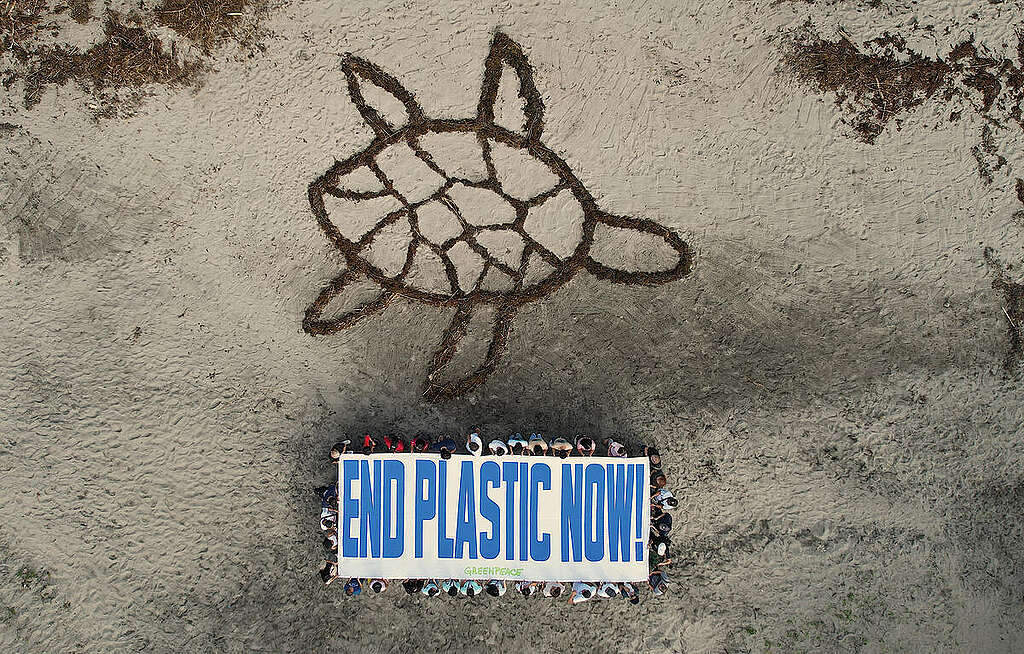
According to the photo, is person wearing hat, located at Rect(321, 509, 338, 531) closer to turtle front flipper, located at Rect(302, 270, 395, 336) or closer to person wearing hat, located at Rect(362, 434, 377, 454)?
person wearing hat, located at Rect(362, 434, 377, 454)

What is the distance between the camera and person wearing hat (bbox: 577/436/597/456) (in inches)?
156

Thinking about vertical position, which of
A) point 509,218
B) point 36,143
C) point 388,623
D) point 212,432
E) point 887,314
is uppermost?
point 36,143

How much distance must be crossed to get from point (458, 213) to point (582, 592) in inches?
117

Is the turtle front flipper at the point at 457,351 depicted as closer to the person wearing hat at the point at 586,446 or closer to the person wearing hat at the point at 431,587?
the person wearing hat at the point at 586,446

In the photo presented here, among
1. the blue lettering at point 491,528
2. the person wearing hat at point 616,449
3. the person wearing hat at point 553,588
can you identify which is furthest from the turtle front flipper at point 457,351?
the person wearing hat at point 553,588

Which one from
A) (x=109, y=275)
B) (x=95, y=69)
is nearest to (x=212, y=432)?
(x=109, y=275)

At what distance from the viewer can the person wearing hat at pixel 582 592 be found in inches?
156

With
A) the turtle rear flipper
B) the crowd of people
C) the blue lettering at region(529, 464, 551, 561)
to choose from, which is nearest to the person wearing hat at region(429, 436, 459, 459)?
the crowd of people

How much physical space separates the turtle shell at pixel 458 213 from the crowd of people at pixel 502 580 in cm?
109

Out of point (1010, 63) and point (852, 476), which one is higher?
point (1010, 63)

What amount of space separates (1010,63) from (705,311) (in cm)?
304

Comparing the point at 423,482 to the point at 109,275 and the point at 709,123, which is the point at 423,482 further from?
the point at 709,123

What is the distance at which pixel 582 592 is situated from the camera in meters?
4.07

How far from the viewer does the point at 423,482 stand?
3793mm
